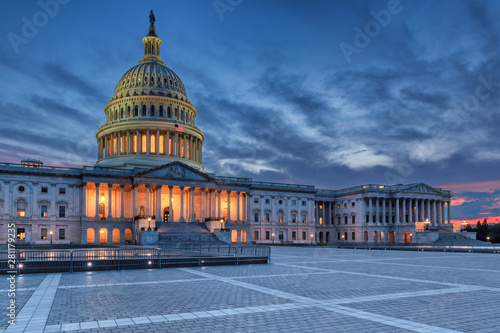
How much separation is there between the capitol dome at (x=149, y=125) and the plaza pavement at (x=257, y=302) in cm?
7890

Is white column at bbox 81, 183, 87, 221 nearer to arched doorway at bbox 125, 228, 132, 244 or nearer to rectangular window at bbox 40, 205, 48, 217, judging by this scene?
rectangular window at bbox 40, 205, 48, 217

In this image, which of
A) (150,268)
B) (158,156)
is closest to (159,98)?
(158,156)

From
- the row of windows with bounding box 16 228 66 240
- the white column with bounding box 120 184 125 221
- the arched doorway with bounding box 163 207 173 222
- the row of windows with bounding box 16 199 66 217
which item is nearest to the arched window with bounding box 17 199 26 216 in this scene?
the row of windows with bounding box 16 199 66 217

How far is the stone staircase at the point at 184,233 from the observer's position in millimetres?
75381

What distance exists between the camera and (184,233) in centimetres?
7869

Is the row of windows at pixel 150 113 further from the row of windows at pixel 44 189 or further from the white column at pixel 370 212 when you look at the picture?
the white column at pixel 370 212

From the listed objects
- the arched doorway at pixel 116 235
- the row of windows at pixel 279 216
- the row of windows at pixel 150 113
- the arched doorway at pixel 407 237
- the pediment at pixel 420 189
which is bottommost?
the arched doorway at pixel 407 237

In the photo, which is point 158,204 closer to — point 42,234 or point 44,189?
point 44,189

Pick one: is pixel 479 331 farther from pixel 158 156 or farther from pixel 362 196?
pixel 362 196

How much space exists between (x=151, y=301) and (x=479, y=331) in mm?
11178

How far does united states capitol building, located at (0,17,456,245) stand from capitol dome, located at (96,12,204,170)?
0.26m

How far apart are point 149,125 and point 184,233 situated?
3594 centimetres

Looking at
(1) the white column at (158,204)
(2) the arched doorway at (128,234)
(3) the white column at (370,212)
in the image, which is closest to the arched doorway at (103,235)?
(2) the arched doorway at (128,234)

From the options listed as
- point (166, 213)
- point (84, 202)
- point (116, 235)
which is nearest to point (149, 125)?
point (166, 213)
